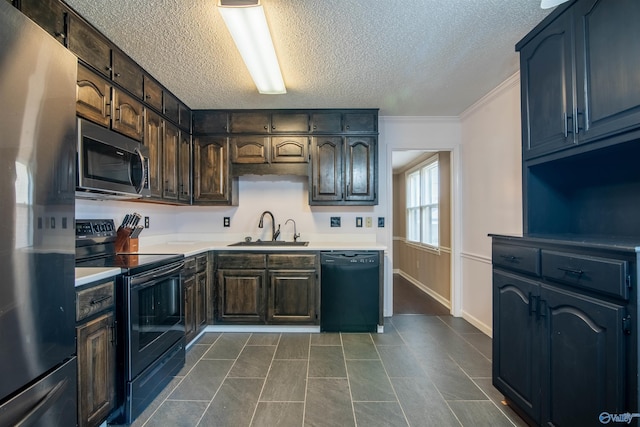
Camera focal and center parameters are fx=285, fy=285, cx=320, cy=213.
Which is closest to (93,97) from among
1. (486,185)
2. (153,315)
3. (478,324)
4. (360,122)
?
(153,315)

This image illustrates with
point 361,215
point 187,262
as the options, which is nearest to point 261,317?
point 187,262

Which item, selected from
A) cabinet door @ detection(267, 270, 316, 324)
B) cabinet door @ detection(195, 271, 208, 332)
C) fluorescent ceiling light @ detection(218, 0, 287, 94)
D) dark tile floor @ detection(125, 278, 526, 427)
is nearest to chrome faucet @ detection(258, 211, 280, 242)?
cabinet door @ detection(267, 270, 316, 324)

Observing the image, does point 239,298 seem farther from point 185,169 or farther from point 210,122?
point 210,122

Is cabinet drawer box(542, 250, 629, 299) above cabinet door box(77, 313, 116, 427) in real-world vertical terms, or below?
above

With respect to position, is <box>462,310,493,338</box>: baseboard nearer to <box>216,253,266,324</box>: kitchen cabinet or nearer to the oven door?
<box>216,253,266,324</box>: kitchen cabinet

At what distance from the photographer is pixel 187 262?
2.50m

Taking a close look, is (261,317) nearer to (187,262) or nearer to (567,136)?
(187,262)

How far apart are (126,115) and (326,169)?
72.2 inches

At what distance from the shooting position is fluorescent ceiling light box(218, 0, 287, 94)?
4.87 feet

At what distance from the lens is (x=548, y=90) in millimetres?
1658

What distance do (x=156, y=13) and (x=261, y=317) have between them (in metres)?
2.56

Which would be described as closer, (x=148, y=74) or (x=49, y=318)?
(x=49, y=318)

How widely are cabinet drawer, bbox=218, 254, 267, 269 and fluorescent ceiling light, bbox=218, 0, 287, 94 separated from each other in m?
1.59

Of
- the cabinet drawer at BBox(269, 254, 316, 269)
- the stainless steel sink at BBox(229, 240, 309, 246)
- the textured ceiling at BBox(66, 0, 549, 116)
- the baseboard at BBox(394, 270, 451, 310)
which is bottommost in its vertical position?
the baseboard at BBox(394, 270, 451, 310)
